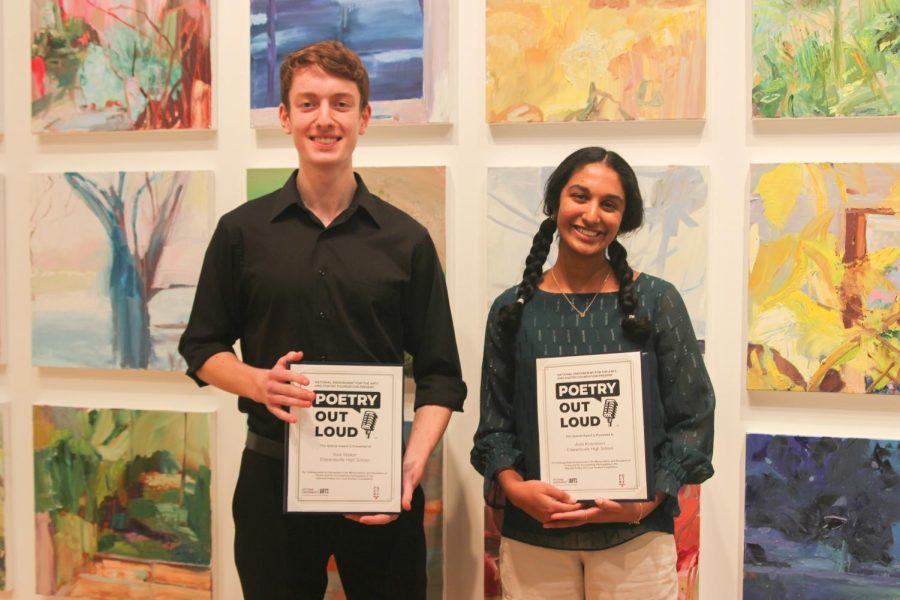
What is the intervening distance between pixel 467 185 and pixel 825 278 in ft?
3.28

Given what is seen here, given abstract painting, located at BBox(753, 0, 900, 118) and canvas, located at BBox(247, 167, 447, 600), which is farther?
canvas, located at BBox(247, 167, 447, 600)

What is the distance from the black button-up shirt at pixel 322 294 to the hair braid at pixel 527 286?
0.18 m

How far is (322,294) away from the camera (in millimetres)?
1836

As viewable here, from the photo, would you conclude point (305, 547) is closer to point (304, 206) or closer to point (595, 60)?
point (304, 206)

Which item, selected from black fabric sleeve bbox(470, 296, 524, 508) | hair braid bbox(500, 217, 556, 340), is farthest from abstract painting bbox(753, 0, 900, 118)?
black fabric sleeve bbox(470, 296, 524, 508)

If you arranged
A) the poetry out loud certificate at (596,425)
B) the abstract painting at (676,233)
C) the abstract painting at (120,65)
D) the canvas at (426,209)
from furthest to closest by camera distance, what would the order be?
the abstract painting at (120,65), the canvas at (426,209), the abstract painting at (676,233), the poetry out loud certificate at (596,425)

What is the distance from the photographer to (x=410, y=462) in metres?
1.82

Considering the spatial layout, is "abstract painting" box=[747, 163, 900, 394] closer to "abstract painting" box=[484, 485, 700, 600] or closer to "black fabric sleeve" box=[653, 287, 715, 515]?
"abstract painting" box=[484, 485, 700, 600]

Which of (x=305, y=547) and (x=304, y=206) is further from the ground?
(x=304, y=206)

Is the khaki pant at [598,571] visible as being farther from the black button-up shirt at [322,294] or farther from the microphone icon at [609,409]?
the black button-up shirt at [322,294]

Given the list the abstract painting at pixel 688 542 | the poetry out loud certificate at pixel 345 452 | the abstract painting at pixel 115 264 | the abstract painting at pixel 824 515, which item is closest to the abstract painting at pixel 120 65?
the abstract painting at pixel 115 264

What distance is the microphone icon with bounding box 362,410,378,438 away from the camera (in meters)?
1.75

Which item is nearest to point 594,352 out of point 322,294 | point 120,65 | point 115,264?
point 322,294

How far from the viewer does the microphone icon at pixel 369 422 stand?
1.75m
